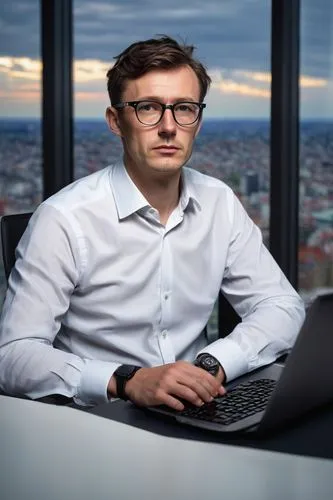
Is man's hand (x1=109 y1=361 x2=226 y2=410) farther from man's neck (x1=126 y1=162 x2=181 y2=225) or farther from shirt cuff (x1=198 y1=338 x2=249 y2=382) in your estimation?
man's neck (x1=126 y1=162 x2=181 y2=225)

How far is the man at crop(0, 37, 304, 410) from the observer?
1471mm

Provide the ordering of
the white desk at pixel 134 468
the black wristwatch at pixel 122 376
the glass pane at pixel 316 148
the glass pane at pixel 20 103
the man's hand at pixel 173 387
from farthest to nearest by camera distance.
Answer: the glass pane at pixel 20 103 → the glass pane at pixel 316 148 → the black wristwatch at pixel 122 376 → the man's hand at pixel 173 387 → the white desk at pixel 134 468

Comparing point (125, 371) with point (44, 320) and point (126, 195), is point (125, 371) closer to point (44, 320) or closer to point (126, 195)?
point (44, 320)

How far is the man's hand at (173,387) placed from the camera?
3.91 feet

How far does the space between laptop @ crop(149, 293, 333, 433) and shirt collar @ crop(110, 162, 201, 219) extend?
543mm

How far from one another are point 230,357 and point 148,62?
588mm

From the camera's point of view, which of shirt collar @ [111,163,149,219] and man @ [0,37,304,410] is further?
shirt collar @ [111,163,149,219]

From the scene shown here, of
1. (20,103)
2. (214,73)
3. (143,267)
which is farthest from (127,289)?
(20,103)

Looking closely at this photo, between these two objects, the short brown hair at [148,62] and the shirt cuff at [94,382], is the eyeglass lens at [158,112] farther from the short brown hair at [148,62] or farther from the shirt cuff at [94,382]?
the shirt cuff at [94,382]

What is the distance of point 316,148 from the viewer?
8.44ft

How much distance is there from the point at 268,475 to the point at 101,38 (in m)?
2.30

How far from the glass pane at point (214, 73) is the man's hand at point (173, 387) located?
1.42 meters

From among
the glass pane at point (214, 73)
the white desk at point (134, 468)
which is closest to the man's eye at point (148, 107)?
the white desk at point (134, 468)

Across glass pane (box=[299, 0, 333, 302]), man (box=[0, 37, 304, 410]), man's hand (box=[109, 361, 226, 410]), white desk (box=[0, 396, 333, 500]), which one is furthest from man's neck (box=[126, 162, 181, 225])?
glass pane (box=[299, 0, 333, 302])
